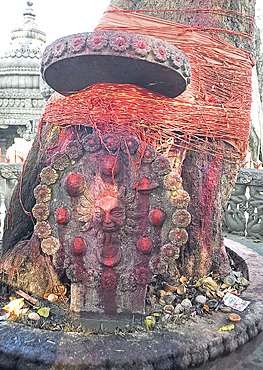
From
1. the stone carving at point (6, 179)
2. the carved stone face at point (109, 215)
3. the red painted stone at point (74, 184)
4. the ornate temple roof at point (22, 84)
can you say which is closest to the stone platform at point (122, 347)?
the carved stone face at point (109, 215)

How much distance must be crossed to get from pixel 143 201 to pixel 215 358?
0.52 metres

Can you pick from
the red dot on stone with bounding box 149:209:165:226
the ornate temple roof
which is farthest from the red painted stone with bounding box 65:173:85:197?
the ornate temple roof

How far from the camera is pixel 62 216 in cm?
114

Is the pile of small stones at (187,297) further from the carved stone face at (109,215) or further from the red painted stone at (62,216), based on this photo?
the red painted stone at (62,216)

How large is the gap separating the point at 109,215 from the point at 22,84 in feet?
24.5

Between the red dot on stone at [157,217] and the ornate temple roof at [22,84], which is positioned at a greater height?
the ornate temple roof at [22,84]

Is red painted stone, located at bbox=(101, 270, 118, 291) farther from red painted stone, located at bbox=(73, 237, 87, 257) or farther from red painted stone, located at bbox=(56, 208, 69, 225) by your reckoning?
red painted stone, located at bbox=(56, 208, 69, 225)

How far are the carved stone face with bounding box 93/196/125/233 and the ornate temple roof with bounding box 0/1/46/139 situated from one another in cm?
670

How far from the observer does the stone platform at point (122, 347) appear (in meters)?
0.91

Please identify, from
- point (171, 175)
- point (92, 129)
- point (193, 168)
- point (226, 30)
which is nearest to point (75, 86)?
point (92, 129)

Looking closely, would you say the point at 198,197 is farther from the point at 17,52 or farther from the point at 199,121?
the point at 17,52

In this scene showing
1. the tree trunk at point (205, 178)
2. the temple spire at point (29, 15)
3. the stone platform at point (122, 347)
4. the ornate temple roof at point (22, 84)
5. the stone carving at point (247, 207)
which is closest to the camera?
the stone platform at point (122, 347)

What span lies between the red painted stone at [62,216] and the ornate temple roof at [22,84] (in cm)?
667

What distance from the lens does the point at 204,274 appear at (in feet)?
4.80
